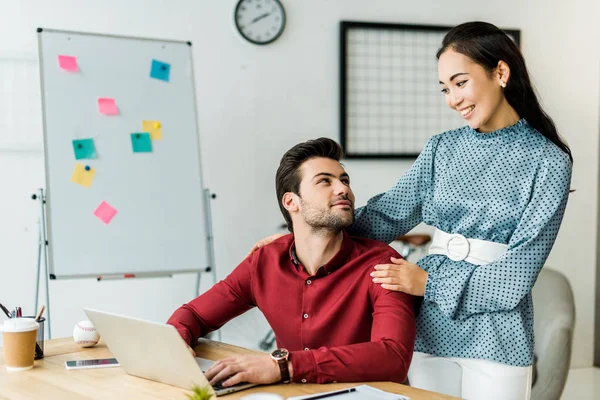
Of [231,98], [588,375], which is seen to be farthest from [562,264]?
[231,98]

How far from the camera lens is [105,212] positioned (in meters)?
3.08

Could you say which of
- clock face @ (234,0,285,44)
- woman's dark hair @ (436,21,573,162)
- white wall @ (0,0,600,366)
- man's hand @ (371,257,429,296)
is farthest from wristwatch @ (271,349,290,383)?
clock face @ (234,0,285,44)

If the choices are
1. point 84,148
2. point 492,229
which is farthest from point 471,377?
point 84,148

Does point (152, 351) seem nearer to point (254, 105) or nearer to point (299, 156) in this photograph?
point (299, 156)

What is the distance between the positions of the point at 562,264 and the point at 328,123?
1.74 metres

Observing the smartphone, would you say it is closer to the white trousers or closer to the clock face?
the white trousers

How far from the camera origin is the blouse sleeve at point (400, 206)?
2.00 m

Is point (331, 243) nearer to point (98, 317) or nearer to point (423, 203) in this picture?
point (423, 203)

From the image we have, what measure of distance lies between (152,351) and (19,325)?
0.40 metres

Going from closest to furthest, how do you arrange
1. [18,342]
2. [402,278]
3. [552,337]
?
[18,342], [402,278], [552,337]

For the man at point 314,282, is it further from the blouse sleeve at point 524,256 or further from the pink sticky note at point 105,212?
the pink sticky note at point 105,212

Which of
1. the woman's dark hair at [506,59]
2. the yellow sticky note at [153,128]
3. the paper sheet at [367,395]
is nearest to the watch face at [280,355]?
the paper sheet at [367,395]

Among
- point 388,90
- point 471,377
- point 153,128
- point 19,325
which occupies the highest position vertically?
point 388,90

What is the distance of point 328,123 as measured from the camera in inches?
153
